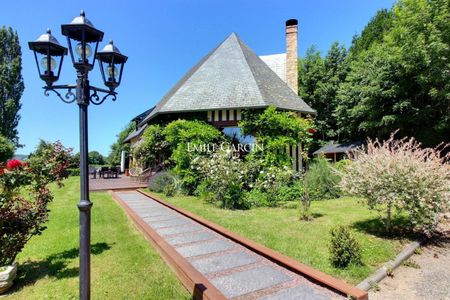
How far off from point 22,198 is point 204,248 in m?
3.34

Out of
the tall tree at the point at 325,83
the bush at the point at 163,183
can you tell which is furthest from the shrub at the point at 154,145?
the tall tree at the point at 325,83

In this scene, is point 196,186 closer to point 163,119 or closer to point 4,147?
point 163,119

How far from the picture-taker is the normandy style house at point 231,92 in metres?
12.7

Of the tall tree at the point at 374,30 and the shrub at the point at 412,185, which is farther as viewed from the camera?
the tall tree at the point at 374,30

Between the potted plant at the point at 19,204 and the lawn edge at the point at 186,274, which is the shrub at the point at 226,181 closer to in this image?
the lawn edge at the point at 186,274

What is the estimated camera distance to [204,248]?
505 centimetres

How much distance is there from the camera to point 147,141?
14523mm

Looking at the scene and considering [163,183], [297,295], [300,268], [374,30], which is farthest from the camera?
[374,30]

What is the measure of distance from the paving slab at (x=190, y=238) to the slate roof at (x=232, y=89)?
7407 millimetres

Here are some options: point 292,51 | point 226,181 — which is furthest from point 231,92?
point 292,51

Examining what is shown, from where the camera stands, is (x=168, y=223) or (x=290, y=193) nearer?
(x=168, y=223)

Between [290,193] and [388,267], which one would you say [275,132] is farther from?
[388,267]

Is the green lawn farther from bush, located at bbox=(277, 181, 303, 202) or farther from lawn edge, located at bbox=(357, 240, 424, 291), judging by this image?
bush, located at bbox=(277, 181, 303, 202)

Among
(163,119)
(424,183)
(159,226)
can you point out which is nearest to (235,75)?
(163,119)
